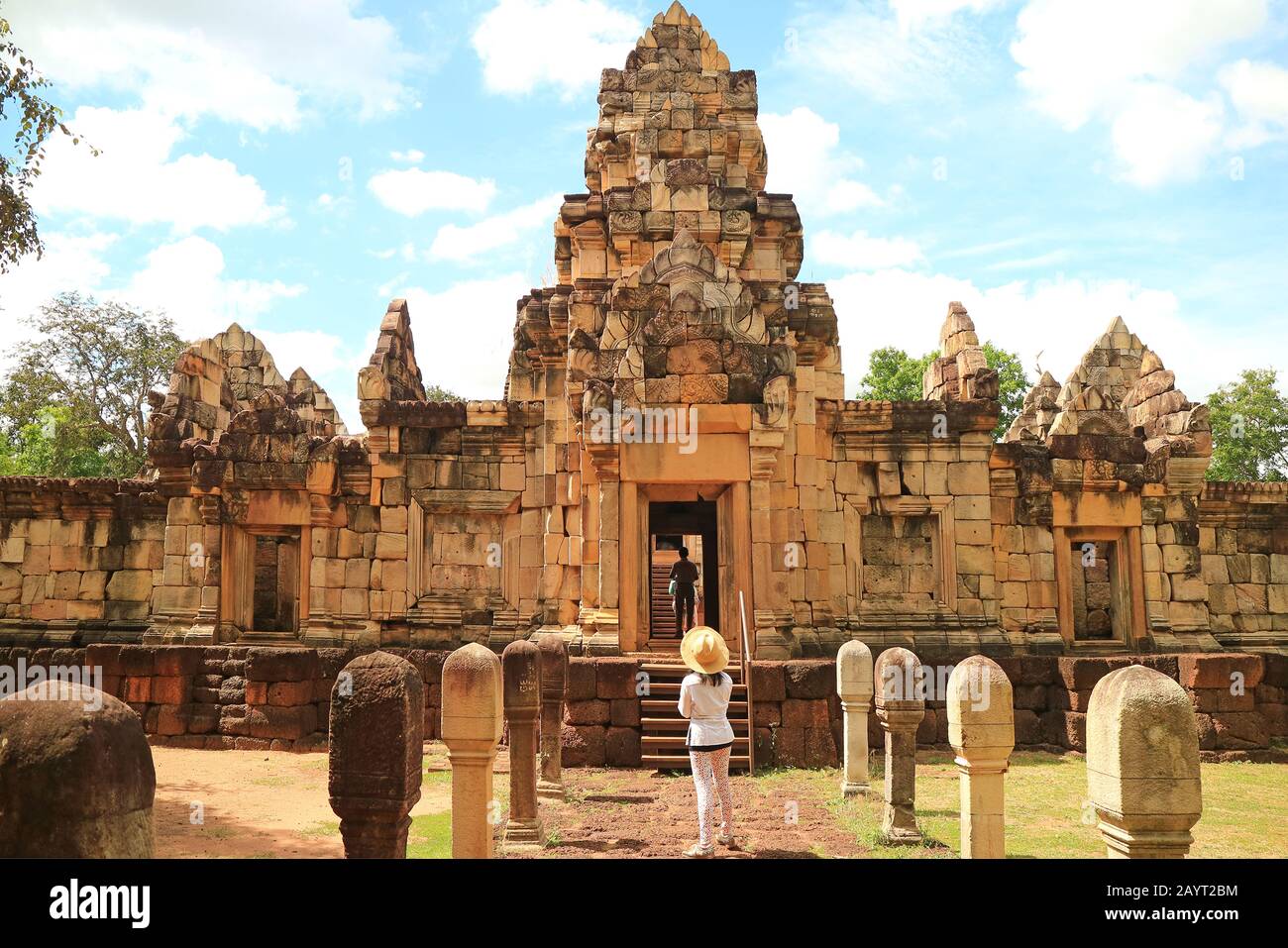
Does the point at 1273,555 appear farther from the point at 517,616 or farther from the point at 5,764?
the point at 5,764

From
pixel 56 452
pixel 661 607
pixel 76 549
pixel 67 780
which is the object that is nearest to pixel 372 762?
pixel 67 780

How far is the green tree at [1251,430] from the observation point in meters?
29.9

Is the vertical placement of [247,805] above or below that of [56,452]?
below

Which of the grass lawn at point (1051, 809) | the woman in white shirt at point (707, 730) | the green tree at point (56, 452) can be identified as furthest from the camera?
the green tree at point (56, 452)

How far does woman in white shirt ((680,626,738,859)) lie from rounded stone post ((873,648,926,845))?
1.26 metres

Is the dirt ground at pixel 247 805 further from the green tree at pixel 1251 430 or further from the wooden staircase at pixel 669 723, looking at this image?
the green tree at pixel 1251 430

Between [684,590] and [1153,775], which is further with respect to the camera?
[684,590]

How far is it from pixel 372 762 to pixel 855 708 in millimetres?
5786

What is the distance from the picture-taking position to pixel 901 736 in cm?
724

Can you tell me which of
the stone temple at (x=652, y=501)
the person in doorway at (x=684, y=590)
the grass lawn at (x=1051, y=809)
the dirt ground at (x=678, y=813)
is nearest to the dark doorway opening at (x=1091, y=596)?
the stone temple at (x=652, y=501)

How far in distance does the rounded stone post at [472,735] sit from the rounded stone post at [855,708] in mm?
4376

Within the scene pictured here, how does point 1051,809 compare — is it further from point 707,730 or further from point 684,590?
point 684,590

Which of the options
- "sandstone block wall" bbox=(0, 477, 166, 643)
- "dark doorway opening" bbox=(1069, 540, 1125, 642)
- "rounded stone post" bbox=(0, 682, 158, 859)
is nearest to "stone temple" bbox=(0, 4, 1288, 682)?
"sandstone block wall" bbox=(0, 477, 166, 643)

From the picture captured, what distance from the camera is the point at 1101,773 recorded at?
4.22 m
